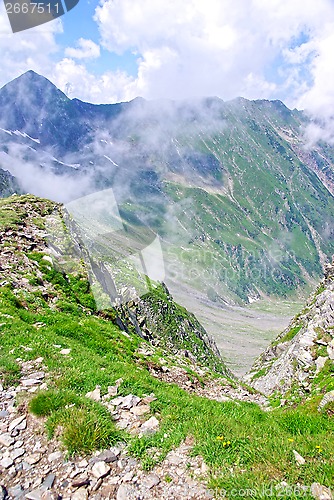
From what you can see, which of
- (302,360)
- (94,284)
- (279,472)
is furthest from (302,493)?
(302,360)

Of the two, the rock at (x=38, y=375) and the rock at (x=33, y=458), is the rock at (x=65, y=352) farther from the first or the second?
the rock at (x=33, y=458)

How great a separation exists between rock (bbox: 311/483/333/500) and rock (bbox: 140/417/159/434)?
416cm

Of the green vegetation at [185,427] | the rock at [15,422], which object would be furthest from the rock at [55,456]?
the rock at [15,422]

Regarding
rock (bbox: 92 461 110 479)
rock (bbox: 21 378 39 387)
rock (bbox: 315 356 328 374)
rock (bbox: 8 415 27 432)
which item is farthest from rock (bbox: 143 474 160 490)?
rock (bbox: 315 356 328 374)

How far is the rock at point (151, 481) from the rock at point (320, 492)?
3.36 metres

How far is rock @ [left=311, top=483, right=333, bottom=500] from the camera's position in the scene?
6648 mm

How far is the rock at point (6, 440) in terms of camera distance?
8.73m

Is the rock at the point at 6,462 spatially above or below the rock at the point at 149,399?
above

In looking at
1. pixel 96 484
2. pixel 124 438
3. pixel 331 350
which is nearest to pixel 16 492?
pixel 96 484

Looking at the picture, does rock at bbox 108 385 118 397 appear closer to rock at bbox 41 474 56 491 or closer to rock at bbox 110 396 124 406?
rock at bbox 110 396 124 406

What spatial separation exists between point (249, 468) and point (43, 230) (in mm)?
30302

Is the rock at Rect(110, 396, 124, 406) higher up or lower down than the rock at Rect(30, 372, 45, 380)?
lower down

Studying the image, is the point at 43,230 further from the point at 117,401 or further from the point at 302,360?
the point at 302,360

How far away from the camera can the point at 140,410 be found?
1020cm
